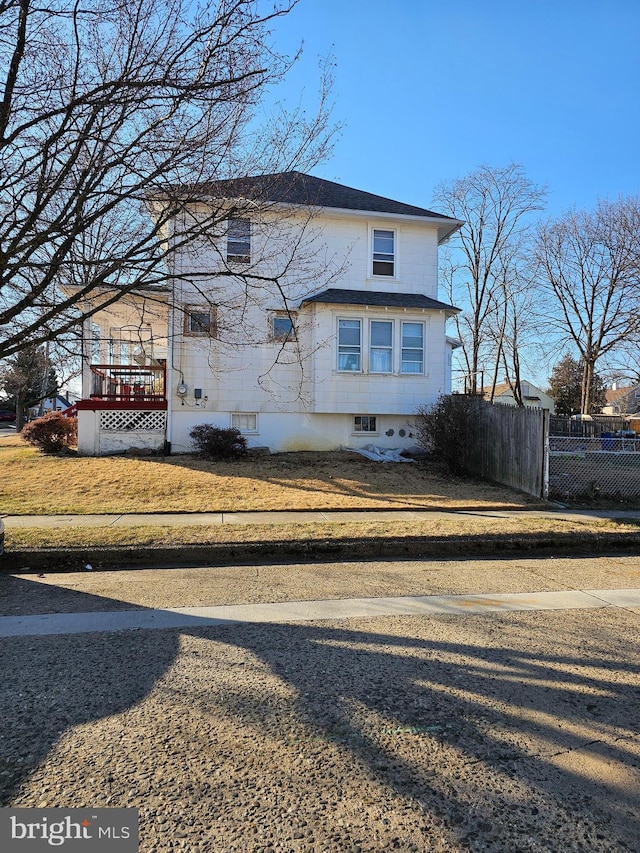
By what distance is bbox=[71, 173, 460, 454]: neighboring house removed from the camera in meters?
16.4

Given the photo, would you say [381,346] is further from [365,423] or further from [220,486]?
[220,486]

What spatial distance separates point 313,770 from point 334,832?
403 millimetres

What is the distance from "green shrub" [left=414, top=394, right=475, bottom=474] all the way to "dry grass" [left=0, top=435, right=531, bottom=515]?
523mm

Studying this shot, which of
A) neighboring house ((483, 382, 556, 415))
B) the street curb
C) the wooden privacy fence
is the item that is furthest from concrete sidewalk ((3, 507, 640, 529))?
neighboring house ((483, 382, 556, 415))

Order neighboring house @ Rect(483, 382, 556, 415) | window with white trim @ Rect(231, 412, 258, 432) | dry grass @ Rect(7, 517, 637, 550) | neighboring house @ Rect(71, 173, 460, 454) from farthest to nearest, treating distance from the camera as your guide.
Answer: neighboring house @ Rect(483, 382, 556, 415) < window with white trim @ Rect(231, 412, 258, 432) < neighboring house @ Rect(71, 173, 460, 454) < dry grass @ Rect(7, 517, 637, 550)

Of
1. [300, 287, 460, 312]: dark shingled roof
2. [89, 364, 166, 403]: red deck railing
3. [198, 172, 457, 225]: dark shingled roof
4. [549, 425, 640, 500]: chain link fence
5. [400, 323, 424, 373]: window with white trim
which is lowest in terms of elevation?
[549, 425, 640, 500]: chain link fence

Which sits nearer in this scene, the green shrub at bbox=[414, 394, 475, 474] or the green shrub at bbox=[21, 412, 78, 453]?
the green shrub at bbox=[414, 394, 475, 474]

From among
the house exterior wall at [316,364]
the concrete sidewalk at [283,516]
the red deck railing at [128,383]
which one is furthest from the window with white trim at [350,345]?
the concrete sidewalk at [283,516]

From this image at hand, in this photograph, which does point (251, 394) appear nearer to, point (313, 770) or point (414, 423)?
point (414, 423)

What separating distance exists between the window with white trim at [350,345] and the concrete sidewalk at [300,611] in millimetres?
12122

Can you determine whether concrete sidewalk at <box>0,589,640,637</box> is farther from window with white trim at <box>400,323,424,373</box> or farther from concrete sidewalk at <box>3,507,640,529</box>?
window with white trim at <box>400,323,424,373</box>

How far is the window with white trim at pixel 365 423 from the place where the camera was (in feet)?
58.5

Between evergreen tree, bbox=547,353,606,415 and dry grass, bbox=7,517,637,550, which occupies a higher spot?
evergreen tree, bbox=547,353,606,415

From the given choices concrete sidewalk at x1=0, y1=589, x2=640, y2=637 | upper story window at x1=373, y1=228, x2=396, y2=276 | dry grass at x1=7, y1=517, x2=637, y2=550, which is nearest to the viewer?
concrete sidewalk at x1=0, y1=589, x2=640, y2=637
